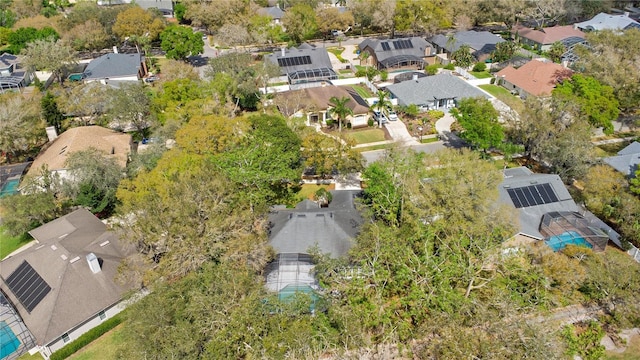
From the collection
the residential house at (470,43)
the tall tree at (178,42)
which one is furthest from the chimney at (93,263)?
the residential house at (470,43)

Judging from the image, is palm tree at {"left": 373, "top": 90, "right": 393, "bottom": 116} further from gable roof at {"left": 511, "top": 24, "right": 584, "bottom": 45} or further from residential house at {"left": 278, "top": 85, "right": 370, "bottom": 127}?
gable roof at {"left": 511, "top": 24, "right": 584, "bottom": 45}

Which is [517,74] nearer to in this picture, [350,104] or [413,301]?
[350,104]

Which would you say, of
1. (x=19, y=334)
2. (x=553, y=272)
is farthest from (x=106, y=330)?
(x=553, y=272)

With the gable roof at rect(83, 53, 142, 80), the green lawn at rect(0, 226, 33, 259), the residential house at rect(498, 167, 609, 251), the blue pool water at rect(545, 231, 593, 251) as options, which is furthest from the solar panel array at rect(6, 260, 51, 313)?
the gable roof at rect(83, 53, 142, 80)

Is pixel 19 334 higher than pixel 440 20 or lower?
lower

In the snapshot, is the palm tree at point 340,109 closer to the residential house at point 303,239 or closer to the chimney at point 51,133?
the residential house at point 303,239

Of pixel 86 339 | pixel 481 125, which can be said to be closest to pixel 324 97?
pixel 481 125

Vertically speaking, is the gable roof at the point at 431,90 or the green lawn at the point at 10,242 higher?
the gable roof at the point at 431,90
